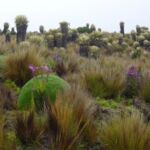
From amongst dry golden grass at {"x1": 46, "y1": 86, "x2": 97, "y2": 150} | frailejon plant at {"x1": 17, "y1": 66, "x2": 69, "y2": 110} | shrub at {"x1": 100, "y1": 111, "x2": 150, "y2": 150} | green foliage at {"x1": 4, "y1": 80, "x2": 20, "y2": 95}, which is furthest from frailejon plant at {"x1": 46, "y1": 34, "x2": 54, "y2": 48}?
shrub at {"x1": 100, "y1": 111, "x2": 150, "y2": 150}

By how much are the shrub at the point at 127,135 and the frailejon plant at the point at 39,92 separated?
1186 millimetres

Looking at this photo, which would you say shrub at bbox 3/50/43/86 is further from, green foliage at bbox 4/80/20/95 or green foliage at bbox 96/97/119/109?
green foliage at bbox 96/97/119/109

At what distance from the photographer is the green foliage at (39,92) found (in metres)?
5.36

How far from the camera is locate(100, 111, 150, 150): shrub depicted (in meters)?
4.09

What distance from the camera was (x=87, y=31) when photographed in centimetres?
2520

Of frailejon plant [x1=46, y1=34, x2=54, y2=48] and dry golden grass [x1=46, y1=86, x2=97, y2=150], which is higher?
frailejon plant [x1=46, y1=34, x2=54, y2=48]

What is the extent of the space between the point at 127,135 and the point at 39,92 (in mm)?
1688

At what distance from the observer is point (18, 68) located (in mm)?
7430

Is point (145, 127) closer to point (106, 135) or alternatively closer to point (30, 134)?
point (106, 135)

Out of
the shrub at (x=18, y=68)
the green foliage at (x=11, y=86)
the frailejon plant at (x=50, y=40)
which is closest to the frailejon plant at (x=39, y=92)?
the green foliage at (x=11, y=86)

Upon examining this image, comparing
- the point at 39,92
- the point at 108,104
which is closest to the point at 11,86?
the point at 39,92

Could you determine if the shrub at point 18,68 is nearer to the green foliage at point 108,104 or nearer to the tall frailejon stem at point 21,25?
the green foliage at point 108,104

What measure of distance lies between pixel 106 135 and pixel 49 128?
22.2 inches

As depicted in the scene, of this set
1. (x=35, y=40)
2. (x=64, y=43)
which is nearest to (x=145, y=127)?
(x=35, y=40)
